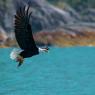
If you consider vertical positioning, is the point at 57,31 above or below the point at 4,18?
below

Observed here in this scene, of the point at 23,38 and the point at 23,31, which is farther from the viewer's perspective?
the point at 23,38

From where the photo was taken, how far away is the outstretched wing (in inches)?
897

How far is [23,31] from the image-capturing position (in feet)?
77.0

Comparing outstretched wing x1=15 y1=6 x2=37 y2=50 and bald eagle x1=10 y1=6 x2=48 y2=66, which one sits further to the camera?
bald eagle x1=10 y1=6 x2=48 y2=66

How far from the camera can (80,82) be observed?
46375 millimetres

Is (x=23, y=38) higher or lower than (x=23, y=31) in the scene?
lower

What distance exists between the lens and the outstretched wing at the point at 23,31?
2278 centimetres

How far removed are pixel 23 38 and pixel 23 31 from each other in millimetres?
342

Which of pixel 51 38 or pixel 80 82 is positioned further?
pixel 51 38

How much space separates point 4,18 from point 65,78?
138 meters

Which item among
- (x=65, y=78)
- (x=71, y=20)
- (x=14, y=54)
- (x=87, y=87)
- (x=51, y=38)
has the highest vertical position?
(x=71, y=20)

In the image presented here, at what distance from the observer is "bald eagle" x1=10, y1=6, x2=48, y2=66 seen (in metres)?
22.9

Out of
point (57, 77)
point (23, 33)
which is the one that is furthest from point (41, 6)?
point (23, 33)

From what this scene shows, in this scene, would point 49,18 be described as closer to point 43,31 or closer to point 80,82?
point 43,31
